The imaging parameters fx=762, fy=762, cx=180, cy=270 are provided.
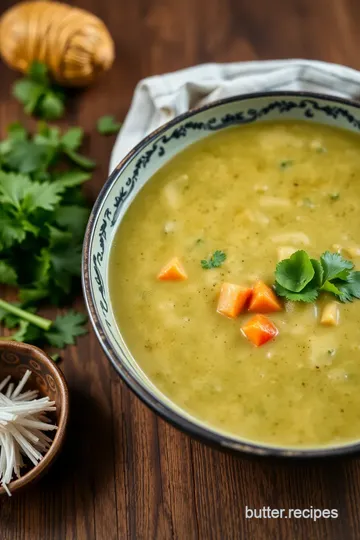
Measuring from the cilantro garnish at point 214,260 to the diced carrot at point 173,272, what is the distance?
0.07 metres

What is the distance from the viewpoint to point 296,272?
2.30 metres

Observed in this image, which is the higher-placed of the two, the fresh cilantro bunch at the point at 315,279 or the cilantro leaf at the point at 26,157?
the cilantro leaf at the point at 26,157

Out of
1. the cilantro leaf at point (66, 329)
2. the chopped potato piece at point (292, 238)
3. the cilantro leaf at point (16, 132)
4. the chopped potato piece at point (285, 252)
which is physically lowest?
the cilantro leaf at point (66, 329)

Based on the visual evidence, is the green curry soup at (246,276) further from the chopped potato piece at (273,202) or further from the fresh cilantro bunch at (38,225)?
the fresh cilantro bunch at (38,225)

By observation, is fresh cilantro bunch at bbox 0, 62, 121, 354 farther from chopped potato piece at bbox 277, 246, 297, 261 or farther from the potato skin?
chopped potato piece at bbox 277, 246, 297, 261

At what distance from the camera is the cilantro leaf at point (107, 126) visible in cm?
314

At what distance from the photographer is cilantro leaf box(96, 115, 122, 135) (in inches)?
124

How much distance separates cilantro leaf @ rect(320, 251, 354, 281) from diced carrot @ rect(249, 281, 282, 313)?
17cm

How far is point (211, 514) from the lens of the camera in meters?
2.33

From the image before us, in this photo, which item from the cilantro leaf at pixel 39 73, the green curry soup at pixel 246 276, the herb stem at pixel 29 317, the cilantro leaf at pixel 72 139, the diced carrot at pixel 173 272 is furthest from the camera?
the cilantro leaf at pixel 39 73

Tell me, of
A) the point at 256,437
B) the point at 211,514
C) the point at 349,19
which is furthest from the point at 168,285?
the point at 349,19

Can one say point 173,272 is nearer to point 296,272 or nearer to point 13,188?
point 296,272

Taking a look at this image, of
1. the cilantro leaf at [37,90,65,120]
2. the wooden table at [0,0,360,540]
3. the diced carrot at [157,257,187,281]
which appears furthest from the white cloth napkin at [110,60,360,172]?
the wooden table at [0,0,360,540]

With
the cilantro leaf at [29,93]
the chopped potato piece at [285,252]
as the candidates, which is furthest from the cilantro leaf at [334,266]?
the cilantro leaf at [29,93]
